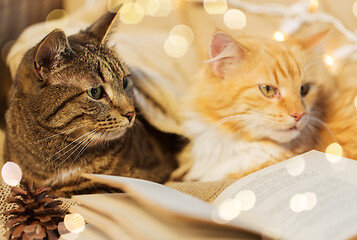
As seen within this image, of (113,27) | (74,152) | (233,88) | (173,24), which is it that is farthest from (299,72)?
(74,152)

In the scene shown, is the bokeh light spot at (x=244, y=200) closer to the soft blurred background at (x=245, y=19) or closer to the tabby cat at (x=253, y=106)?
the tabby cat at (x=253, y=106)

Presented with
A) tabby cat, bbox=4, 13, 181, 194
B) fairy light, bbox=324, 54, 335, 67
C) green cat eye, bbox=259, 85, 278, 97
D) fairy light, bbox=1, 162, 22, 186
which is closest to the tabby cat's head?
tabby cat, bbox=4, 13, 181, 194

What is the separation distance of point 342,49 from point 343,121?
258mm

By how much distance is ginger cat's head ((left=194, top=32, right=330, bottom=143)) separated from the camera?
92cm

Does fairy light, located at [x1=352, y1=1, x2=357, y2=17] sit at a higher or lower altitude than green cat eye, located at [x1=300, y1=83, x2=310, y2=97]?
higher

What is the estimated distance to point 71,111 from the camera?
767 millimetres

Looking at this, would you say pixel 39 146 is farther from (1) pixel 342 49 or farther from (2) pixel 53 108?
(1) pixel 342 49

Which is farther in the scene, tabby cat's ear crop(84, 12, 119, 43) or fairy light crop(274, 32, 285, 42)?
fairy light crop(274, 32, 285, 42)

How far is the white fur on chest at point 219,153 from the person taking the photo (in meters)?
0.97

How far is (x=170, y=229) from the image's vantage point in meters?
0.53

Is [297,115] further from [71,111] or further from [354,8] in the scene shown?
[71,111]

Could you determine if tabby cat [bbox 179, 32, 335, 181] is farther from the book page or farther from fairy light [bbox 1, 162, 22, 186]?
fairy light [bbox 1, 162, 22, 186]

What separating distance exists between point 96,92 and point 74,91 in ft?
0.18

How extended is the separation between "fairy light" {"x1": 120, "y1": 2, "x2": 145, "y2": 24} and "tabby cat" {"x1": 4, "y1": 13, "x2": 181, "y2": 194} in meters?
0.19
